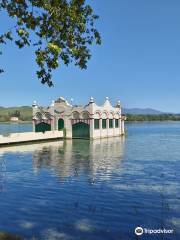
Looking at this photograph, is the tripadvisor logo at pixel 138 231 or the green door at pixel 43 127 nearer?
the tripadvisor logo at pixel 138 231

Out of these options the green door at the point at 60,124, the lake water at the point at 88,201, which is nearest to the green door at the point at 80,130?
the green door at the point at 60,124

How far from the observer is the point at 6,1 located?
12.4 meters

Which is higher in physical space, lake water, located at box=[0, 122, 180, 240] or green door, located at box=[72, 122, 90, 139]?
green door, located at box=[72, 122, 90, 139]

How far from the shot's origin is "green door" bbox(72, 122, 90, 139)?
8288 centimetres

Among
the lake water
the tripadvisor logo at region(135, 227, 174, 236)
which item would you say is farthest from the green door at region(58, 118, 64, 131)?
the tripadvisor logo at region(135, 227, 174, 236)

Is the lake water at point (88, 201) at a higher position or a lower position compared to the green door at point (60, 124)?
lower

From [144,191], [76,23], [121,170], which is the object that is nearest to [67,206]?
[144,191]

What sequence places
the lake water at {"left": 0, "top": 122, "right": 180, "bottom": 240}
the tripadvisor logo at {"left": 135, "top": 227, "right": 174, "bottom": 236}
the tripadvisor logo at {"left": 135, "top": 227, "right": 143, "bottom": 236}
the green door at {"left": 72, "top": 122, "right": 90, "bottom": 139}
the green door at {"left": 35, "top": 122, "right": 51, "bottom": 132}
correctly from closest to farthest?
the tripadvisor logo at {"left": 135, "top": 227, "right": 143, "bottom": 236} < the tripadvisor logo at {"left": 135, "top": 227, "right": 174, "bottom": 236} < the lake water at {"left": 0, "top": 122, "right": 180, "bottom": 240} < the green door at {"left": 72, "top": 122, "right": 90, "bottom": 139} < the green door at {"left": 35, "top": 122, "right": 51, "bottom": 132}

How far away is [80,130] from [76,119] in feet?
9.02

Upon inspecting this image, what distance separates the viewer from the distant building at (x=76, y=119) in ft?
271

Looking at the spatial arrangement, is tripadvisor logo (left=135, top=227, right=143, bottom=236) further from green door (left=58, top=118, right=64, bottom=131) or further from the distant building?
green door (left=58, top=118, right=64, bottom=131)

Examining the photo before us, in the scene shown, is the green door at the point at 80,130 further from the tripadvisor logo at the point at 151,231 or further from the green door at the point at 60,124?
the tripadvisor logo at the point at 151,231

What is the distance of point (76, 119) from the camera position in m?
83.7

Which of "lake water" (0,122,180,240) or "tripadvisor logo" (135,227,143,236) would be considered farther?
"lake water" (0,122,180,240)
